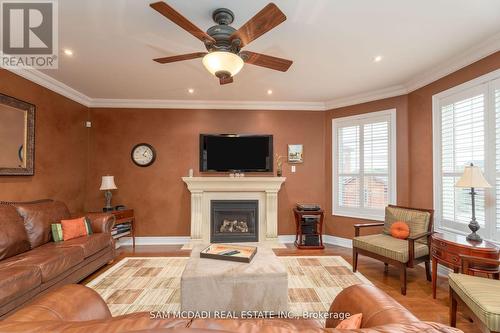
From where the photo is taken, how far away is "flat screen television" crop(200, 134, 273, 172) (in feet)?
15.3

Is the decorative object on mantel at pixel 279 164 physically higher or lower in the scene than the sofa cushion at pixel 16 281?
higher

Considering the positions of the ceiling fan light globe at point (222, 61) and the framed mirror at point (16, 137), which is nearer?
the ceiling fan light globe at point (222, 61)

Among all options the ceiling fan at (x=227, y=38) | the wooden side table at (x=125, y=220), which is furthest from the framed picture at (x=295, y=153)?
the wooden side table at (x=125, y=220)

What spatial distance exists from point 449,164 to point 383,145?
1073 mm

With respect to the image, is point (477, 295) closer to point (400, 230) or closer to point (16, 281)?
point (400, 230)

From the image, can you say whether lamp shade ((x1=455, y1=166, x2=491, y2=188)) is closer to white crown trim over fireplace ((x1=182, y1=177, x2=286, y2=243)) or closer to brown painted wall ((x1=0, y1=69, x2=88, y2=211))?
white crown trim over fireplace ((x1=182, y1=177, x2=286, y2=243))

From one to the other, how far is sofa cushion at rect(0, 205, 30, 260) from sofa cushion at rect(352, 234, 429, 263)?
4.05 meters

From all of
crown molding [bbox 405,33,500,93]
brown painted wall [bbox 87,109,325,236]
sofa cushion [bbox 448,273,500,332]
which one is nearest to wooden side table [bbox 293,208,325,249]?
brown painted wall [bbox 87,109,325,236]

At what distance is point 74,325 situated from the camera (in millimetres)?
718

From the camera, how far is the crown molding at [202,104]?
4.60 m

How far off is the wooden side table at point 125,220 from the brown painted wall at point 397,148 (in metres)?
3.76

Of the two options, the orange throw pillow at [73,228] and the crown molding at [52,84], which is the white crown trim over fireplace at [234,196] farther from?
the crown molding at [52,84]

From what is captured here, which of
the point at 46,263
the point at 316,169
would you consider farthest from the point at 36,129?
the point at 316,169

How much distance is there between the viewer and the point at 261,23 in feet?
5.49
